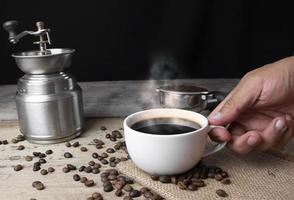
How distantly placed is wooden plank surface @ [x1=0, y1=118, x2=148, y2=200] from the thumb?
233 mm

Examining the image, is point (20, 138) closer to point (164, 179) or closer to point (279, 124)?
point (164, 179)

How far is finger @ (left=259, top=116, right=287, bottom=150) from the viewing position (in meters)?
0.78

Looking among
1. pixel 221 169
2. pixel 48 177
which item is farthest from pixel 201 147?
pixel 48 177

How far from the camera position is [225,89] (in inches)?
54.1

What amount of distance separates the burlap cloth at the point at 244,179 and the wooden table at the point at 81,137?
0.03 metres

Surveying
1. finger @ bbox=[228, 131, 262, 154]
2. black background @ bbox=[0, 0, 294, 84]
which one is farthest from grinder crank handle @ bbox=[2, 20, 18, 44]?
black background @ bbox=[0, 0, 294, 84]

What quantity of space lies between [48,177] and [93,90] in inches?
29.0

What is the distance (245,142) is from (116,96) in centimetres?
68

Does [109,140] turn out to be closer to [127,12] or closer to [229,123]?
[229,123]

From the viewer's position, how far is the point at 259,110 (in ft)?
2.99

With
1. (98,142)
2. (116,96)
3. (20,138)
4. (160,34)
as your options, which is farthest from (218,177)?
(160,34)

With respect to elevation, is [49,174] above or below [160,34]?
below

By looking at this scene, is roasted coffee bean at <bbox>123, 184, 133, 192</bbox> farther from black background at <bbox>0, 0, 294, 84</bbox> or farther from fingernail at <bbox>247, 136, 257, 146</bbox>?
black background at <bbox>0, 0, 294, 84</bbox>

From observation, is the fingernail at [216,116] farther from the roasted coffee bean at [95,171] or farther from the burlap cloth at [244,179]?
the roasted coffee bean at [95,171]
